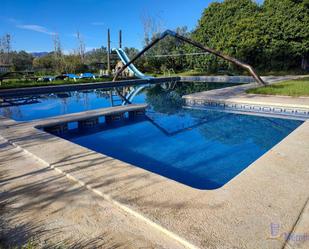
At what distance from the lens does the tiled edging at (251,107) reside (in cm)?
796

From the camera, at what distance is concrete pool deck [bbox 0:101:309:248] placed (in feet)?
6.80

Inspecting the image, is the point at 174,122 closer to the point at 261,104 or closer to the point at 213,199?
the point at 261,104

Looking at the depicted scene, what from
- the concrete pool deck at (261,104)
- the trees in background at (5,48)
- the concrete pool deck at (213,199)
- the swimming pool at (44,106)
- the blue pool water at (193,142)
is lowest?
the blue pool water at (193,142)

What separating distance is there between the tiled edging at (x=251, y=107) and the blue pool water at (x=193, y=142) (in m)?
0.75

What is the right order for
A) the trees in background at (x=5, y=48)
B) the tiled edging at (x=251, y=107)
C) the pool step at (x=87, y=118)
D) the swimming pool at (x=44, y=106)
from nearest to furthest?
the pool step at (x=87, y=118) < the tiled edging at (x=251, y=107) < the swimming pool at (x=44, y=106) < the trees in background at (x=5, y=48)

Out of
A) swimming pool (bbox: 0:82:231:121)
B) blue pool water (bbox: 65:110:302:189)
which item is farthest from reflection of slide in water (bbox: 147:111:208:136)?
swimming pool (bbox: 0:82:231:121)

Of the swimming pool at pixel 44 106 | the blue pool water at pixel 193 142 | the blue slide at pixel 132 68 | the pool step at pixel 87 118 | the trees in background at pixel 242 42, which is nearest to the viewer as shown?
the blue pool water at pixel 193 142

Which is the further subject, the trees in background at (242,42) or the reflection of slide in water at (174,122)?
the trees in background at (242,42)

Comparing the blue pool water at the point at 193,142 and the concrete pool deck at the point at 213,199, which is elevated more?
the concrete pool deck at the point at 213,199

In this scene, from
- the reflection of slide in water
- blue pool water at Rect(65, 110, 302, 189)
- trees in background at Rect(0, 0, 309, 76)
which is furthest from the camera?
trees in background at Rect(0, 0, 309, 76)

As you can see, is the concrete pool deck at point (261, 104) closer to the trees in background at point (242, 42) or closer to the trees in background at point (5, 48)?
the trees in background at point (242, 42)

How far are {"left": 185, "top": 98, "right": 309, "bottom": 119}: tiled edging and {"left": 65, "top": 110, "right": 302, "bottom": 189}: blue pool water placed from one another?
752 millimetres

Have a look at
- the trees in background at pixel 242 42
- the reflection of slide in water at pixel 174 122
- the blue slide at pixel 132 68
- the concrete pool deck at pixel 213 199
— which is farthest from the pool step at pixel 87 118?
the trees in background at pixel 242 42

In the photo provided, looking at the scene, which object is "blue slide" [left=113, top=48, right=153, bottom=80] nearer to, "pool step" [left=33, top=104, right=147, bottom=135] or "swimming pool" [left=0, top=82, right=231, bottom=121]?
"swimming pool" [left=0, top=82, right=231, bottom=121]
